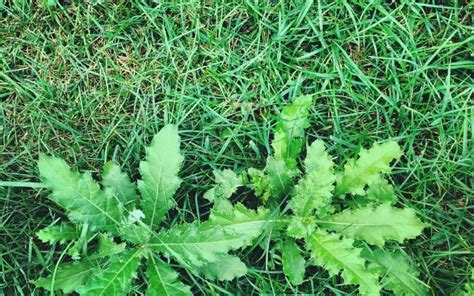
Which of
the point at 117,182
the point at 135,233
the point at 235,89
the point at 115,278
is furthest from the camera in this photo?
the point at 235,89

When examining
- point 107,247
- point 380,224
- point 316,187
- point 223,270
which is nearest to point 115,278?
point 107,247

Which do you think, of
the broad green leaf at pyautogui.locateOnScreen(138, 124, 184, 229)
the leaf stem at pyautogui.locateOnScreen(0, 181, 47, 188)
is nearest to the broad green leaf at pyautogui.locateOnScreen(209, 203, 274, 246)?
the broad green leaf at pyautogui.locateOnScreen(138, 124, 184, 229)

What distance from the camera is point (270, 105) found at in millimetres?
3186

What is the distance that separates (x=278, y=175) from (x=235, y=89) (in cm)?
48

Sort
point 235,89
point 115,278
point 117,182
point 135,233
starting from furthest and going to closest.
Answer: point 235,89 → point 117,182 → point 135,233 → point 115,278

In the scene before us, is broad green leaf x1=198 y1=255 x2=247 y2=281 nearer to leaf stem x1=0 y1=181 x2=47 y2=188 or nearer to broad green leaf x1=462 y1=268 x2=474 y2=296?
leaf stem x1=0 y1=181 x2=47 y2=188

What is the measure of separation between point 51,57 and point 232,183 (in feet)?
3.37

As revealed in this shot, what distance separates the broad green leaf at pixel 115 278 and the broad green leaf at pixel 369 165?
968 mm

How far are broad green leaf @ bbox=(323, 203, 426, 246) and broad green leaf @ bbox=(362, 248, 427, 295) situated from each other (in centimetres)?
10

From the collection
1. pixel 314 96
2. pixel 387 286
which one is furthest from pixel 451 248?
pixel 314 96

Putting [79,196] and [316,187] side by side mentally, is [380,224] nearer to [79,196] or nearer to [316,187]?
[316,187]

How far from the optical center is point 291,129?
304cm

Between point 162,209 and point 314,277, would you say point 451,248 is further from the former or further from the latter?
point 162,209

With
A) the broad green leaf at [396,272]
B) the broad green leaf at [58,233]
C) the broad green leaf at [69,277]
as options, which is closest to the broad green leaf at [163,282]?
the broad green leaf at [69,277]
